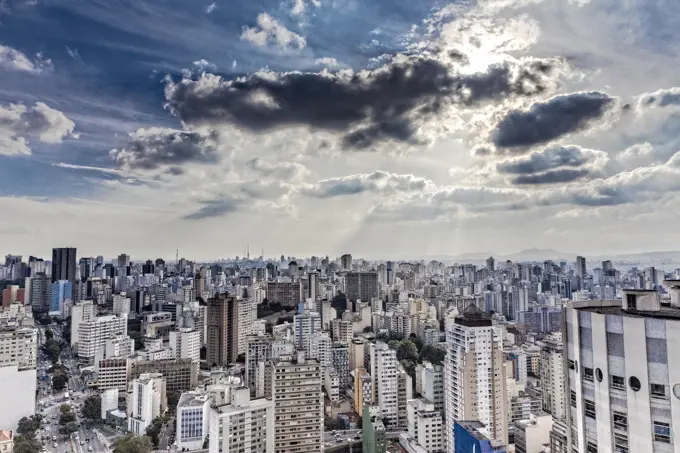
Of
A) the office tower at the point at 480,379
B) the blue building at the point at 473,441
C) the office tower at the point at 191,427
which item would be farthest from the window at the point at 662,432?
the office tower at the point at 191,427

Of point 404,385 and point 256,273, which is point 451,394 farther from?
point 256,273

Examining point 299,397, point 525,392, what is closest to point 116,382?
point 299,397

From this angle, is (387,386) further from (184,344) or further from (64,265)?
(64,265)

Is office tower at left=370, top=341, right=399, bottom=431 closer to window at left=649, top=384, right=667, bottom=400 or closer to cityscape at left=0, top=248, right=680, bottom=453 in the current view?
cityscape at left=0, top=248, right=680, bottom=453

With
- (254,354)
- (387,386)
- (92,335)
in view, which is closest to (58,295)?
(92,335)

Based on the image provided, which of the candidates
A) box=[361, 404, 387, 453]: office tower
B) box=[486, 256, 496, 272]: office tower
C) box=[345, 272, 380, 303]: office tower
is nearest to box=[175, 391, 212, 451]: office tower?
box=[361, 404, 387, 453]: office tower

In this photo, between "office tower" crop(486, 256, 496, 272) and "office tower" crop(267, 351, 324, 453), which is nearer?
"office tower" crop(267, 351, 324, 453)
